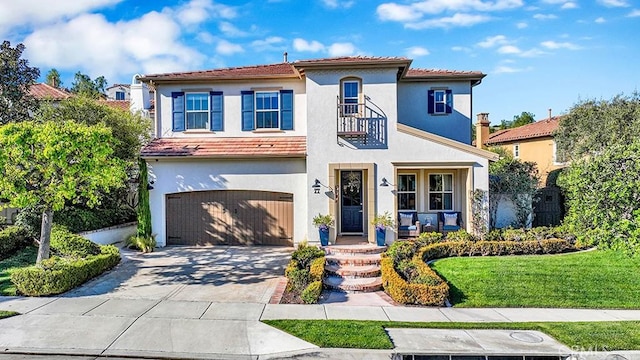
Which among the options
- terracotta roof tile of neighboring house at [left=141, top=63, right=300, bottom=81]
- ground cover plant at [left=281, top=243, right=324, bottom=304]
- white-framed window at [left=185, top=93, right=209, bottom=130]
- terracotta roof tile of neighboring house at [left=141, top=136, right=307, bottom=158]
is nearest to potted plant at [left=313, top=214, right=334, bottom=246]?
ground cover plant at [left=281, top=243, right=324, bottom=304]

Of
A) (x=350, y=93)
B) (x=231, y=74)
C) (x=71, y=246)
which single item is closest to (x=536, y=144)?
(x=350, y=93)

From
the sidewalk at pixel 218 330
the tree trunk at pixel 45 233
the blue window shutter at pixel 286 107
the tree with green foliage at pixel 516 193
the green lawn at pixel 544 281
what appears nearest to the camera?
the sidewalk at pixel 218 330

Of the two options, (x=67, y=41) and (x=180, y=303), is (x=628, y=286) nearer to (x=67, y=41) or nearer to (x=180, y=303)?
(x=180, y=303)

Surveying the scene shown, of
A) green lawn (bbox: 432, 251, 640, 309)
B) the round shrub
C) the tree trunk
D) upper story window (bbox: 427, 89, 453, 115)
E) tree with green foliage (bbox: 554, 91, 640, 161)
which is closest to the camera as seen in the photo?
green lawn (bbox: 432, 251, 640, 309)

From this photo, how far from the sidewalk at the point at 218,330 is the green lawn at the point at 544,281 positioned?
1.46ft

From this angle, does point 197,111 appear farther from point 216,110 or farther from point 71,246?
point 71,246

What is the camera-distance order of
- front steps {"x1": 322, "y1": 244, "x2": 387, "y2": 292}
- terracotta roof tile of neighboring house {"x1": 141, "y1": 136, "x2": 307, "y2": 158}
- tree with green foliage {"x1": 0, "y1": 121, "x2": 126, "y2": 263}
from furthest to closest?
1. terracotta roof tile of neighboring house {"x1": 141, "y1": 136, "x2": 307, "y2": 158}
2. front steps {"x1": 322, "y1": 244, "x2": 387, "y2": 292}
3. tree with green foliage {"x1": 0, "y1": 121, "x2": 126, "y2": 263}

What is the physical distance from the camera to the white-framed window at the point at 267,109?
15.9 meters

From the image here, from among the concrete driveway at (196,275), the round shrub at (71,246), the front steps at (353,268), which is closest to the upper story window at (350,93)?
the front steps at (353,268)

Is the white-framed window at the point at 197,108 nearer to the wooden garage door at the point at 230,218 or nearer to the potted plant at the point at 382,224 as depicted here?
the wooden garage door at the point at 230,218

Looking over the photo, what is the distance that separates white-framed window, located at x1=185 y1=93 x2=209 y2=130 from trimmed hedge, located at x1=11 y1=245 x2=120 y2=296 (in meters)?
7.29

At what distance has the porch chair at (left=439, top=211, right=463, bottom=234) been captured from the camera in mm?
14712

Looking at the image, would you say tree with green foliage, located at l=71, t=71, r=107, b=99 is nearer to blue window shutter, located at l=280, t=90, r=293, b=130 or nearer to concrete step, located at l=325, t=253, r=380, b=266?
blue window shutter, located at l=280, t=90, r=293, b=130

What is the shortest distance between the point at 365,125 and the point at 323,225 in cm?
413
